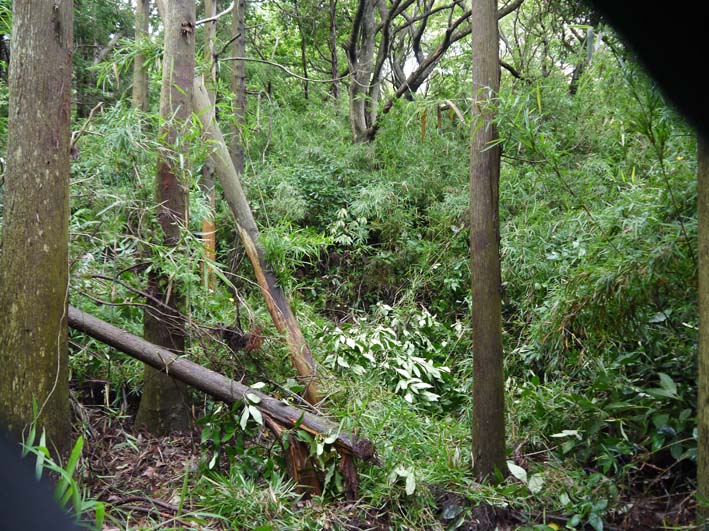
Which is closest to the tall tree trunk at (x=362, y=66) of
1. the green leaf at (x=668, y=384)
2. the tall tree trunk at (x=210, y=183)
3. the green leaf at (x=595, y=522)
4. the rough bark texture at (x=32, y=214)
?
the tall tree trunk at (x=210, y=183)

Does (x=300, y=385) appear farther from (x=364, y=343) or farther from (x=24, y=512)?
(x=24, y=512)

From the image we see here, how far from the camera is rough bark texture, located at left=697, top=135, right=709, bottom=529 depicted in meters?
2.12

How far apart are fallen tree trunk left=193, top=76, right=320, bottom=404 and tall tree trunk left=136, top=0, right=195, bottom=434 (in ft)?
0.76

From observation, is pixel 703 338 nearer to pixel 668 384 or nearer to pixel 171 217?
pixel 668 384

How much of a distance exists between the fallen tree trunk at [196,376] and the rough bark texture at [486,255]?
69cm

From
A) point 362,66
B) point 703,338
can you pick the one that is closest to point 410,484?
point 703,338

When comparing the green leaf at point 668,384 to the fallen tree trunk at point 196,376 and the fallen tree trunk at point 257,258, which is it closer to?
the fallen tree trunk at point 196,376

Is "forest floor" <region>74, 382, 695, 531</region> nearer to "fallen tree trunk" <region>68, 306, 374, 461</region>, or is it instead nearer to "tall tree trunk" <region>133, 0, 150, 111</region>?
"fallen tree trunk" <region>68, 306, 374, 461</region>

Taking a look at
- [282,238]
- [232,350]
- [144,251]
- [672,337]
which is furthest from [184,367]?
[672,337]

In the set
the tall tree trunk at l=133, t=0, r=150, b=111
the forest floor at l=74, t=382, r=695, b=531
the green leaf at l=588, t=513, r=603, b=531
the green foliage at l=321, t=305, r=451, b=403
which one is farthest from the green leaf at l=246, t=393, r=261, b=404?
the tall tree trunk at l=133, t=0, r=150, b=111

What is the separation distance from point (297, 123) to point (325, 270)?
2931 mm

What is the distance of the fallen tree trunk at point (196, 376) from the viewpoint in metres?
2.91

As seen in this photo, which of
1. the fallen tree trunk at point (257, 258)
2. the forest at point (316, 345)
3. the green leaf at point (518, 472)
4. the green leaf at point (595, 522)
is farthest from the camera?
the fallen tree trunk at point (257, 258)

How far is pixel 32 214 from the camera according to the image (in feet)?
7.30
